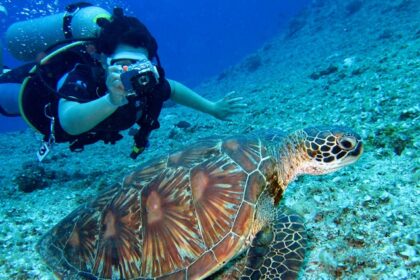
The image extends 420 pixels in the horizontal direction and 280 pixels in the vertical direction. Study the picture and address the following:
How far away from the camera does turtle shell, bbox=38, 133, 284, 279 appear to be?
2273 mm

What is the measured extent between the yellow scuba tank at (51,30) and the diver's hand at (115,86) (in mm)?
1729

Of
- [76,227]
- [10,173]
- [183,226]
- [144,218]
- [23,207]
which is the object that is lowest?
[183,226]

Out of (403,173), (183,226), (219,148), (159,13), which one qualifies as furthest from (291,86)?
(159,13)

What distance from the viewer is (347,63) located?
8.27 metres

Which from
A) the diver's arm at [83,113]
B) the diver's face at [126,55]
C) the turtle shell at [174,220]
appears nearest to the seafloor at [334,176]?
the turtle shell at [174,220]

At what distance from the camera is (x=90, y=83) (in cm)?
353

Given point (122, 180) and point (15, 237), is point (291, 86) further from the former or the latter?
point (15, 237)

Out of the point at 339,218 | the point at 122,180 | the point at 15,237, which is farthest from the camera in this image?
the point at 15,237

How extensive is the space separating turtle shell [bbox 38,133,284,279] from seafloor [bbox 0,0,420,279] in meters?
0.58

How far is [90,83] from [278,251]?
2861 millimetres

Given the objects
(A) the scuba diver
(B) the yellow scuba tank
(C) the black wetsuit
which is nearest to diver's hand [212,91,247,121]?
(A) the scuba diver

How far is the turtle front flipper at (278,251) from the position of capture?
2.16 metres

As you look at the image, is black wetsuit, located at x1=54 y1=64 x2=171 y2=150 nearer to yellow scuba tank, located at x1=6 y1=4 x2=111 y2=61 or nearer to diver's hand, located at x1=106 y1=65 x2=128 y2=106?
diver's hand, located at x1=106 y1=65 x2=128 y2=106

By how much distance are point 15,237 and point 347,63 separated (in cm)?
864
